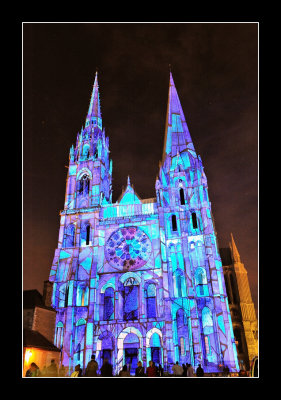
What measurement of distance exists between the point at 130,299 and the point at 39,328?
7726 millimetres

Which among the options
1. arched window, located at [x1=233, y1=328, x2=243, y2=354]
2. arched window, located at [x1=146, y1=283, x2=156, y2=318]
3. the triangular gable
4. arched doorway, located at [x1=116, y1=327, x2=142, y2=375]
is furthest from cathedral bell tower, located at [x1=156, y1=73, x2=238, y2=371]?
arched window, located at [x1=233, y1=328, x2=243, y2=354]

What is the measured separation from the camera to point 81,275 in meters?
28.4

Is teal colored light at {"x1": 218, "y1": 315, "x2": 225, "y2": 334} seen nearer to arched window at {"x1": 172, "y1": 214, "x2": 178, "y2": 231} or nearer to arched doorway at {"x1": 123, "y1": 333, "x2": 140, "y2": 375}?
arched doorway at {"x1": 123, "y1": 333, "x2": 140, "y2": 375}

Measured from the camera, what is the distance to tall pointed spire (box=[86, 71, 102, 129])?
132 ft

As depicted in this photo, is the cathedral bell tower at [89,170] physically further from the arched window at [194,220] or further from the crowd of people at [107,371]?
the crowd of people at [107,371]

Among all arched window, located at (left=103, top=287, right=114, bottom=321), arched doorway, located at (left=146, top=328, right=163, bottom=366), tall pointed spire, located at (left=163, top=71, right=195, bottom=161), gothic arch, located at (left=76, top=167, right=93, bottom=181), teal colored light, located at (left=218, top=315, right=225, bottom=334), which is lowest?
arched doorway, located at (left=146, top=328, right=163, bottom=366)

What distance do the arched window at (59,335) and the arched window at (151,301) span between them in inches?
288

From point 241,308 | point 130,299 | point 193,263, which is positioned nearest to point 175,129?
point 193,263

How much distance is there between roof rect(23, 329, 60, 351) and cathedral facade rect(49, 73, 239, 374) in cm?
213

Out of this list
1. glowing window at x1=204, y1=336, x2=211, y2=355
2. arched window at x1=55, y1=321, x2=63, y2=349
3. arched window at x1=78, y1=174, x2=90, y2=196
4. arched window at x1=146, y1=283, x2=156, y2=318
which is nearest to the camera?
glowing window at x1=204, y1=336, x2=211, y2=355

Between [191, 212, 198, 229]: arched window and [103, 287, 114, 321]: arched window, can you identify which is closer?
[103, 287, 114, 321]: arched window

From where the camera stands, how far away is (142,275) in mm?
27500

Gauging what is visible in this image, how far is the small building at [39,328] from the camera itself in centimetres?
2070
